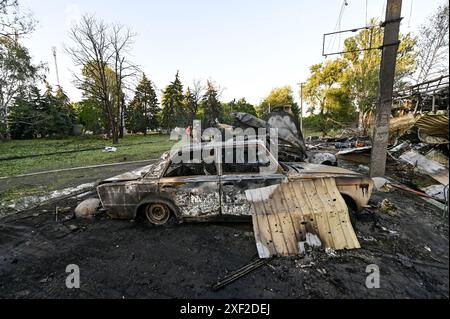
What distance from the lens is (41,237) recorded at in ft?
10.7

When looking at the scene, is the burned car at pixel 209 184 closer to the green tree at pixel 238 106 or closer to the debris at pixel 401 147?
the debris at pixel 401 147

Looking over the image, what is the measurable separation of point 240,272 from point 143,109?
3974cm

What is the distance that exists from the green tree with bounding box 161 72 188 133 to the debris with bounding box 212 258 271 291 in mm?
38196

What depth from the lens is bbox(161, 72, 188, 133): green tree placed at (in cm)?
3938

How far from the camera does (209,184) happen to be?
307cm

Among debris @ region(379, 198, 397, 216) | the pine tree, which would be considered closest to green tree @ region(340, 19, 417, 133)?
debris @ region(379, 198, 397, 216)

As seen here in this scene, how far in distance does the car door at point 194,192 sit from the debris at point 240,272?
3.15 feet

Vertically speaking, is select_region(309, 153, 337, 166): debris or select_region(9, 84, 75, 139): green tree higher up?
select_region(9, 84, 75, 139): green tree

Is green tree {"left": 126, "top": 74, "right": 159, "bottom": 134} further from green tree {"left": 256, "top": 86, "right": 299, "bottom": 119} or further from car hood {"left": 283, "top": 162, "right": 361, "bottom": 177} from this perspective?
car hood {"left": 283, "top": 162, "right": 361, "bottom": 177}

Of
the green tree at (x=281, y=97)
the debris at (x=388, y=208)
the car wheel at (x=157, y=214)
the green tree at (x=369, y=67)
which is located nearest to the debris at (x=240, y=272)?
the car wheel at (x=157, y=214)

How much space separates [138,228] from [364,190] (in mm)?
3661

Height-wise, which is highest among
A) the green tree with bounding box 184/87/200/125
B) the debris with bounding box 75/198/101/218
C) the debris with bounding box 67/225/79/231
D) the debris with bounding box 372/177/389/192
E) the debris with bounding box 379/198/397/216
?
the green tree with bounding box 184/87/200/125

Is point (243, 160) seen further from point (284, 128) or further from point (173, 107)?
point (173, 107)
